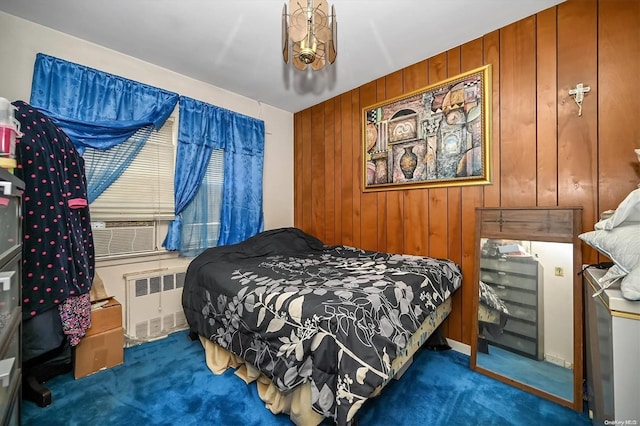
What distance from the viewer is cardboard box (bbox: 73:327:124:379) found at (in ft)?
6.03

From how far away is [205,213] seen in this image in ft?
9.23

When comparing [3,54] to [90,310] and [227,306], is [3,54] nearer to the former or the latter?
[90,310]

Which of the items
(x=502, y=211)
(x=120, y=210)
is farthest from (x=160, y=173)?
(x=502, y=211)

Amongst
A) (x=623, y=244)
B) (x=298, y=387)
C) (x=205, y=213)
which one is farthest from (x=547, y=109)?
(x=205, y=213)

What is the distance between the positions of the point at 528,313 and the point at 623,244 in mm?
951

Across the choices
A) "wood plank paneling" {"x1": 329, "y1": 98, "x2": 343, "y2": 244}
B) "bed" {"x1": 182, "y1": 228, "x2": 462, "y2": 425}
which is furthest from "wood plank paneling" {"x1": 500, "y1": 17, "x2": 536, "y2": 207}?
"wood plank paneling" {"x1": 329, "y1": 98, "x2": 343, "y2": 244}

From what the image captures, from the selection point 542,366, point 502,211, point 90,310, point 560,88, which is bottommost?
point 542,366

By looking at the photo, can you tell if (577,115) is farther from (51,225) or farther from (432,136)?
(51,225)

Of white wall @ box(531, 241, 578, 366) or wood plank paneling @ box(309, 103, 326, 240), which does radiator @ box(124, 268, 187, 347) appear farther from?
white wall @ box(531, 241, 578, 366)

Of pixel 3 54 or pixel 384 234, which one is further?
pixel 384 234

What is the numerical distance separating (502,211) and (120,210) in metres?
3.11

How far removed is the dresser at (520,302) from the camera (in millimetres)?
1789

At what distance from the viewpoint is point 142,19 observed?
1.94 meters

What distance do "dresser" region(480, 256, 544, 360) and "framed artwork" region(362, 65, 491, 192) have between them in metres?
0.69
